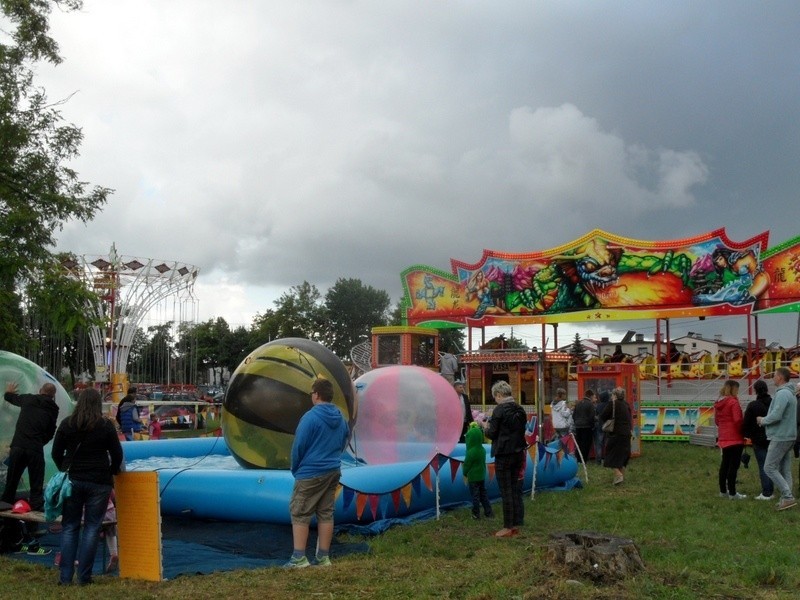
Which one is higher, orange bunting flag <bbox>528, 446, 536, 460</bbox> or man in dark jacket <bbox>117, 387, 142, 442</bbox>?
man in dark jacket <bbox>117, 387, 142, 442</bbox>

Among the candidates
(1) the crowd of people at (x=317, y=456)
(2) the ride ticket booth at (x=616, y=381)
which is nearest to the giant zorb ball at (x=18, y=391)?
(1) the crowd of people at (x=317, y=456)

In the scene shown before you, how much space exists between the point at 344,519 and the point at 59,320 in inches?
193

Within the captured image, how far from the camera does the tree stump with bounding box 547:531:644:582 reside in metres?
5.87

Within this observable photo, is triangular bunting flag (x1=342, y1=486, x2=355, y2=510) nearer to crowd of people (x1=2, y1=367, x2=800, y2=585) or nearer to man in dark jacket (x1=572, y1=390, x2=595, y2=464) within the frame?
crowd of people (x1=2, y1=367, x2=800, y2=585)

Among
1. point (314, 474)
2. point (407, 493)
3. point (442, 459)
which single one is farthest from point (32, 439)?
point (442, 459)

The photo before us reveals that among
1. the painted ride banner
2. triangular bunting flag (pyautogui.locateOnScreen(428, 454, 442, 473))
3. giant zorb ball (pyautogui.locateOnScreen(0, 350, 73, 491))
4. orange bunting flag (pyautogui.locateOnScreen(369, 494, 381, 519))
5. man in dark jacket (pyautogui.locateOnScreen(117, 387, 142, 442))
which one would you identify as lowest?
orange bunting flag (pyautogui.locateOnScreen(369, 494, 381, 519))

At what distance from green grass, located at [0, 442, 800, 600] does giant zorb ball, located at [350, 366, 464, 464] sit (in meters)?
1.21

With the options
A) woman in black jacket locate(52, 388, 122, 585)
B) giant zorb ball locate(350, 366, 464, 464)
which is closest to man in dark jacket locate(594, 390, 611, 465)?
giant zorb ball locate(350, 366, 464, 464)

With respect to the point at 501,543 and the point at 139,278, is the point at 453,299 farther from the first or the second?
the point at 501,543

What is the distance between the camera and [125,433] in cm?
1503

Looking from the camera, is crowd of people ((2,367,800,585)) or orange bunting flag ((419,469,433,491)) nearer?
crowd of people ((2,367,800,585))

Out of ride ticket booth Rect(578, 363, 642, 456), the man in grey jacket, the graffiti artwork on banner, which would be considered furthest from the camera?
the graffiti artwork on banner

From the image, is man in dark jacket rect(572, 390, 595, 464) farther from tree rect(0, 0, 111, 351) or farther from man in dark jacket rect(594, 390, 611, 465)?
tree rect(0, 0, 111, 351)

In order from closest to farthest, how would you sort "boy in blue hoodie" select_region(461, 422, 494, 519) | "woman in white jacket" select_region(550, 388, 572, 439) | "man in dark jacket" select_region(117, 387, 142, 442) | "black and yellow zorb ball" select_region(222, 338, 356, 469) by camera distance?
"boy in blue hoodie" select_region(461, 422, 494, 519) → "black and yellow zorb ball" select_region(222, 338, 356, 469) → "man in dark jacket" select_region(117, 387, 142, 442) → "woman in white jacket" select_region(550, 388, 572, 439)
